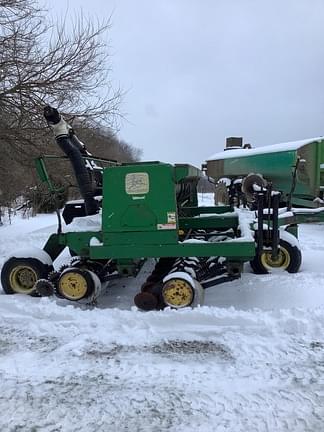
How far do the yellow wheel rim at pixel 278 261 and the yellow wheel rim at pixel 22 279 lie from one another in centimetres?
309

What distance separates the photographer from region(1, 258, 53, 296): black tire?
535 centimetres

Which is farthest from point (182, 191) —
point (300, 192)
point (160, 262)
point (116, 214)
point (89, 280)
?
point (300, 192)

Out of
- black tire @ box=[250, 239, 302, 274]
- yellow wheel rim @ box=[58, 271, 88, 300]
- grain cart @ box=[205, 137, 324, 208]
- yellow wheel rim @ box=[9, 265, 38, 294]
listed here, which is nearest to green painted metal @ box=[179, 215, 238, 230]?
black tire @ box=[250, 239, 302, 274]

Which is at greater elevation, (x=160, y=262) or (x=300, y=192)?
(x=300, y=192)

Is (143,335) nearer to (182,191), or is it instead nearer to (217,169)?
(182,191)

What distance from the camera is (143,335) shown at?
4.07 m

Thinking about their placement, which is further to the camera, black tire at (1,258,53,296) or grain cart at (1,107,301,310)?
black tire at (1,258,53,296)

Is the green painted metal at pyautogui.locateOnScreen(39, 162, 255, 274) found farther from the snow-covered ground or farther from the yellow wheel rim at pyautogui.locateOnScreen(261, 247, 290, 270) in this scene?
the yellow wheel rim at pyautogui.locateOnScreen(261, 247, 290, 270)

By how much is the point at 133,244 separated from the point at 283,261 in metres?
2.55

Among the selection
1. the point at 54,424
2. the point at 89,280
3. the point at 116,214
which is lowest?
the point at 54,424

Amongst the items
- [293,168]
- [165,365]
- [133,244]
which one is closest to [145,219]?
[133,244]

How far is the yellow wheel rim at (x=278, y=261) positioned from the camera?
6496 millimetres

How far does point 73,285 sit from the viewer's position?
4.93m

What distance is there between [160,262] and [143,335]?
173cm
